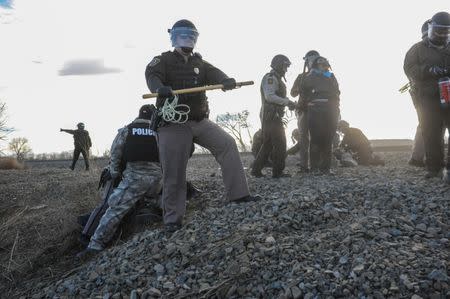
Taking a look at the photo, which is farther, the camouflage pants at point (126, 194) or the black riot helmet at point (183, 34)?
the camouflage pants at point (126, 194)

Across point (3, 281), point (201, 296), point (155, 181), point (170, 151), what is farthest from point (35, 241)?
point (201, 296)

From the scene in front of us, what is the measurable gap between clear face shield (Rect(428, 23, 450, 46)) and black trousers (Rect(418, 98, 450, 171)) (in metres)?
0.81

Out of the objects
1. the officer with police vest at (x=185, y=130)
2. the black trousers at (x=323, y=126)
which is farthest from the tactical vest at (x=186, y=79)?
the black trousers at (x=323, y=126)

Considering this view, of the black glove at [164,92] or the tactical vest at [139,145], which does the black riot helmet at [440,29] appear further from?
the tactical vest at [139,145]

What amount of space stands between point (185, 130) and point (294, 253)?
2.03 metres

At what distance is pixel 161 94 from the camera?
4777mm

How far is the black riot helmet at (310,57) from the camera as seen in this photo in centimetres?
835

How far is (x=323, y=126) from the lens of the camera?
26.5ft

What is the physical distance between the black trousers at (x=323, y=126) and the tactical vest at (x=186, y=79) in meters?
3.16

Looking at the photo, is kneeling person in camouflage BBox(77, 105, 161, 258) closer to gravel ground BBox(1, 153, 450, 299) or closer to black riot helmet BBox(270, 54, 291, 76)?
gravel ground BBox(1, 153, 450, 299)

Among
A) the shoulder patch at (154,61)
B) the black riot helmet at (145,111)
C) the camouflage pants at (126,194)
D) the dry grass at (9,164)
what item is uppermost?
the shoulder patch at (154,61)

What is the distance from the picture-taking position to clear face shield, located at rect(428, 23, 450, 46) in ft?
20.8

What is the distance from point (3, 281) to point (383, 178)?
549 cm

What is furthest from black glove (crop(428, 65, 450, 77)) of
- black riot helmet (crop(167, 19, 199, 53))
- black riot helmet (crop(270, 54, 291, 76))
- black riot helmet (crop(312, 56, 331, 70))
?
black riot helmet (crop(167, 19, 199, 53))
